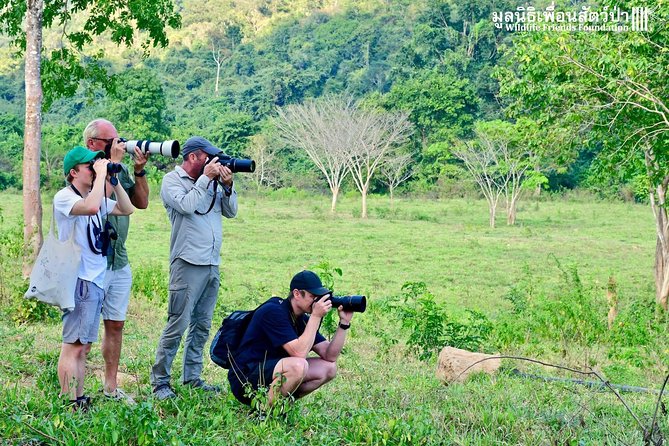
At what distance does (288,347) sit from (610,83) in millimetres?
5902

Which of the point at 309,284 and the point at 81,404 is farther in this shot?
the point at 309,284

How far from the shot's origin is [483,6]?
49.2 metres

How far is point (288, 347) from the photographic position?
3.94 metres

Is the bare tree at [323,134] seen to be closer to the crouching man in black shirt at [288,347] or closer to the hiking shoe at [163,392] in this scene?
the hiking shoe at [163,392]

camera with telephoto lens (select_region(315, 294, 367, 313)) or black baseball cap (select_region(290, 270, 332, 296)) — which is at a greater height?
black baseball cap (select_region(290, 270, 332, 296))

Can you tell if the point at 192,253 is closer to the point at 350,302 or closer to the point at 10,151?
the point at 350,302

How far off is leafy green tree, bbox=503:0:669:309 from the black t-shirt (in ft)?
18.9

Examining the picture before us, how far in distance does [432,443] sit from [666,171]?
723cm

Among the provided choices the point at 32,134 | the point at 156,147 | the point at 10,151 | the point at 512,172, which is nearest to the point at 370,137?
the point at 512,172

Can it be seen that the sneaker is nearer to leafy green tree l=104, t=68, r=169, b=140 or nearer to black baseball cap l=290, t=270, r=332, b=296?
black baseball cap l=290, t=270, r=332, b=296

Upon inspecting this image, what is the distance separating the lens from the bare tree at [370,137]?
114ft

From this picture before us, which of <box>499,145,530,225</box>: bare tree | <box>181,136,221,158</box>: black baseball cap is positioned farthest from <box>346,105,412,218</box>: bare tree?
<box>181,136,221,158</box>: black baseball cap

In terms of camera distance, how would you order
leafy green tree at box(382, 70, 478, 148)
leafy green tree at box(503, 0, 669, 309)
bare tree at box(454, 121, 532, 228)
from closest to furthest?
leafy green tree at box(503, 0, 669, 309), bare tree at box(454, 121, 532, 228), leafy green tree at box(382, 70, 478, 148)

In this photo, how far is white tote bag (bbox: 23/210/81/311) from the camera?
3820 millimetres
